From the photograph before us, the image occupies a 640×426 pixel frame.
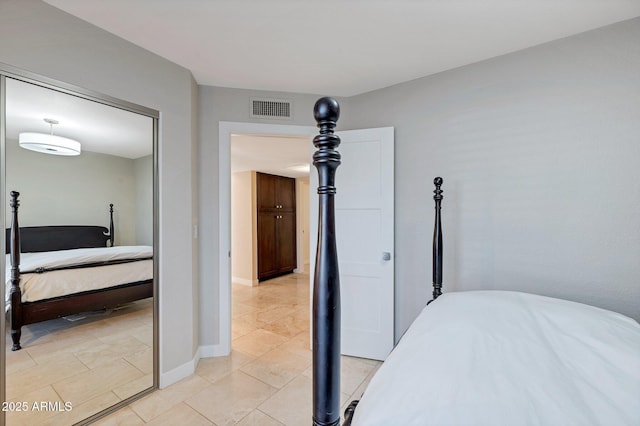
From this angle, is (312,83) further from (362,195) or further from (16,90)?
(16,90)

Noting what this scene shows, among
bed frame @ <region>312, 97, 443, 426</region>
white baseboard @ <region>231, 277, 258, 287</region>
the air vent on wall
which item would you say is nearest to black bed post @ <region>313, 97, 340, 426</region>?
bed frame @ <region>312, 97, 443, 426</region>

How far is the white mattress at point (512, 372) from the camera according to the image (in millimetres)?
612

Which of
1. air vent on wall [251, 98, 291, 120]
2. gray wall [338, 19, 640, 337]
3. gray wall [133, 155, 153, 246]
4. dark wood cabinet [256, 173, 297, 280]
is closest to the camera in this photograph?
gray wall [338, 19, 640, 337]

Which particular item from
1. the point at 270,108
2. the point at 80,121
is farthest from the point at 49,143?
the point at 270,108

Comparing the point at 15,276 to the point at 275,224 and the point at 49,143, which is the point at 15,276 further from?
the point at 275,224

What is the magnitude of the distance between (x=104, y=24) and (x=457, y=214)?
271 cm

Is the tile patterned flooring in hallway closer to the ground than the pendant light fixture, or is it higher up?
closer to the ground

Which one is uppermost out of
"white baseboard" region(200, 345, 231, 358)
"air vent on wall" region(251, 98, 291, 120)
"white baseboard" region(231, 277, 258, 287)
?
"air vent on wall" region(251, 98, 291, 120)

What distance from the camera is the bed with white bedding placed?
618mm

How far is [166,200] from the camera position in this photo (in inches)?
79.7

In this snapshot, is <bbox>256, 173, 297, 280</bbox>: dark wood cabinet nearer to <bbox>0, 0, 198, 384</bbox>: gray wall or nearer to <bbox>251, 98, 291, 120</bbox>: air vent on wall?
<bbox>251, 98, 291, 120</bbox>: air vent on wall

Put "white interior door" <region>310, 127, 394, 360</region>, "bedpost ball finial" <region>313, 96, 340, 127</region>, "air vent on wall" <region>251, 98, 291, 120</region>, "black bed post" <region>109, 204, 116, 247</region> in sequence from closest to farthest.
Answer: "bedpost ball finial" <region>313, 96, 340, 127</region>, "black bed post" <region>109, 204, 116, 247</region>, "white interior door" <region>310, 127, 394, 360</region>, "air vent on wall" <region>251, 98, 291, 120</region>

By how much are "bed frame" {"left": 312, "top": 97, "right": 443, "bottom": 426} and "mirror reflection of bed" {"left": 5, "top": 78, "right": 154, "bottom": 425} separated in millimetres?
1696

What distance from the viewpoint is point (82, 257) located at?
5.66ft
